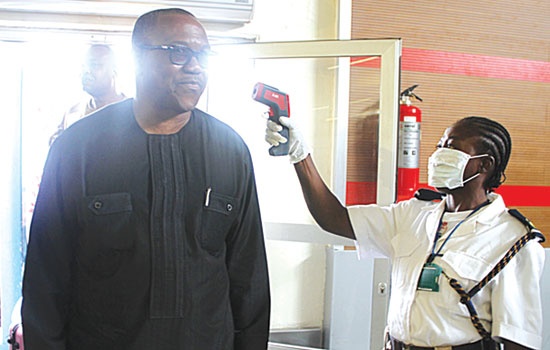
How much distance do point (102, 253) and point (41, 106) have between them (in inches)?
Answer: 129

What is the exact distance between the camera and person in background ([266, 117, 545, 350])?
1.55 m

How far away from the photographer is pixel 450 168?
1.69 metres

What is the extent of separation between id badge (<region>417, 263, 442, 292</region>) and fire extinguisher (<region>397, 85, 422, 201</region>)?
0.99 m

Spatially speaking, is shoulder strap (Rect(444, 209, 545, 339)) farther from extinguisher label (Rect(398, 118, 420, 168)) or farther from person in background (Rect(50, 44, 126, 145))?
person in background (Rect(50, 44, 126, 145))

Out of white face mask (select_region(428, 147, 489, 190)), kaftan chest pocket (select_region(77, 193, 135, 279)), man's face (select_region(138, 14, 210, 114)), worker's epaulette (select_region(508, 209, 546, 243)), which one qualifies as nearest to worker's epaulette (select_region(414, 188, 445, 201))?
white face mask (select_region(428, 147, 489, 190))

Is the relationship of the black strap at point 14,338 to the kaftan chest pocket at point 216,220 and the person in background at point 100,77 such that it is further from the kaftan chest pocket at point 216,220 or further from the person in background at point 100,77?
the kaftan chest pocket at point 216,220

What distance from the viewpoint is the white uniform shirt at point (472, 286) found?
5.05 ft

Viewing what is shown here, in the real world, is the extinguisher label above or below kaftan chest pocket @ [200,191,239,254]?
above

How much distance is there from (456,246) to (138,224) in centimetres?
100

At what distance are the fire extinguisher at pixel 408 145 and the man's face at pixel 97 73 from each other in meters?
1.42

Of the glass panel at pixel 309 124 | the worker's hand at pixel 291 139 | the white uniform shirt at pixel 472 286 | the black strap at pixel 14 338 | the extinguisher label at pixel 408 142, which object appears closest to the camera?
the white uniform shirt at pixel 472 286

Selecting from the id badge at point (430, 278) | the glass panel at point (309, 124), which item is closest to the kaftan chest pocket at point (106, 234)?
the id badge at point (430, 278)

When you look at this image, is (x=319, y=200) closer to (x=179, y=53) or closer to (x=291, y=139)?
(x=291, y=139)

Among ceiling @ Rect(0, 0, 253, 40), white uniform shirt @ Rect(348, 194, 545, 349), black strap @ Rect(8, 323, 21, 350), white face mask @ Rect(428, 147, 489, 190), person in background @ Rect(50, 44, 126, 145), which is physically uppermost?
ceiling @ Rect(0, 0, 253, 40)
